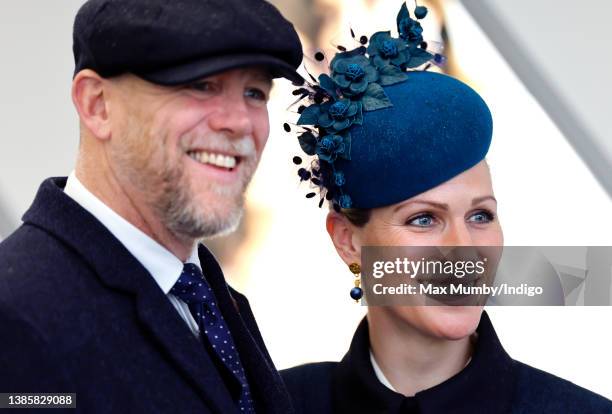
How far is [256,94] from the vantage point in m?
1.66

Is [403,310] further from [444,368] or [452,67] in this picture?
[452,67]

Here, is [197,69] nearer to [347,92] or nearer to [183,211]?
[183,211]

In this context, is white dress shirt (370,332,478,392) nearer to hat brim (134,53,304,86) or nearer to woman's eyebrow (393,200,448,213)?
woman's eyebrow (393,200,448,213)

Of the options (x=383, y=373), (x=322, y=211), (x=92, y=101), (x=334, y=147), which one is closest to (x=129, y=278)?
(x=92, y=101)

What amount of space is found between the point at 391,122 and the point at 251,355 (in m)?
0.53

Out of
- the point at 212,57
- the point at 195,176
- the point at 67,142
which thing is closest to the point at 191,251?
the point at 195,176

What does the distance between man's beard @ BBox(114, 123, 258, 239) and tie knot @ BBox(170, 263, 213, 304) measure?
96 millimetres

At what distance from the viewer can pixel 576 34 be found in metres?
2.83

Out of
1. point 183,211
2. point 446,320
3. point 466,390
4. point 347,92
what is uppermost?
point 347,92

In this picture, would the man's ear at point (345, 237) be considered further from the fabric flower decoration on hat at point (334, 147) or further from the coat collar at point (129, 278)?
the coat collar at point (129, 278)

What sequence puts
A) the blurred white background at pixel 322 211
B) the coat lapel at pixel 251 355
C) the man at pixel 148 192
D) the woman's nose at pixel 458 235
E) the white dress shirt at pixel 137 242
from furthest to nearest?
the blurred white background at pixel 322 211 → the woman's nose at pixel 458 235 → the coat lapel at pixel 251 355 → the white dress shirt at pixel 137 242 → the man at pixel 148 192

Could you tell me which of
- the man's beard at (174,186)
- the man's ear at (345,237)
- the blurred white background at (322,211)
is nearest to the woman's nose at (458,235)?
the man's ear at (345,237)

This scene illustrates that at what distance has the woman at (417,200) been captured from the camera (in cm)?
196

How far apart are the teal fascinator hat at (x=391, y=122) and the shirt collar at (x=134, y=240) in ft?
1.68
